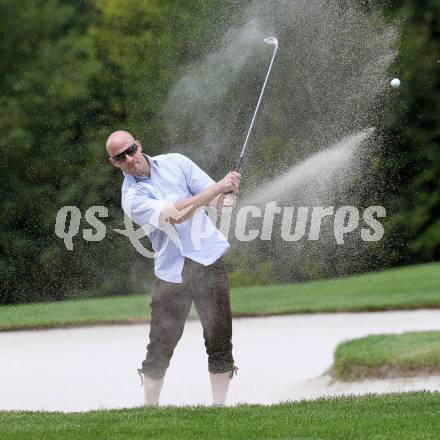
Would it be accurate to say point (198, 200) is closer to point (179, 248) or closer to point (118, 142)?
point (179, 248)

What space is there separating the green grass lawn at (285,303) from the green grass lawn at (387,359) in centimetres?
294

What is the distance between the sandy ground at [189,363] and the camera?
704 centimetres

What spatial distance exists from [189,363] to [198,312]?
2688mm

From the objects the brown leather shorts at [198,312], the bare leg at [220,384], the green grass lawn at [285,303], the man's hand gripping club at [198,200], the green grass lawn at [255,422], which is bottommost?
the green grass lawn at [255,422]

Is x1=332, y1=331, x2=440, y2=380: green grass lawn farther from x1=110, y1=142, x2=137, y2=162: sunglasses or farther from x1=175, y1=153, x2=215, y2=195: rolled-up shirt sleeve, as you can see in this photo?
x1=110, y1=142, x2=137, y2=162: sunglasses

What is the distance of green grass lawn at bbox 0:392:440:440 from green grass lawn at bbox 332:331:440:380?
1644mm

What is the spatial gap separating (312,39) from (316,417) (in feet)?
34.7

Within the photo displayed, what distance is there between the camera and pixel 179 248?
5402mm

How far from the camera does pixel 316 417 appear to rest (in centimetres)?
495

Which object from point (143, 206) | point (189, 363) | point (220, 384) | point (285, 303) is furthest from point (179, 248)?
point (285, 303)

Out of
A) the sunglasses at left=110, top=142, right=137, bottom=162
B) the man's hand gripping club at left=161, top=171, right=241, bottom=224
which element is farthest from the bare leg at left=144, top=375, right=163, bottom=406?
the sunglasses at left=110, top=142, right=137, bottom=162

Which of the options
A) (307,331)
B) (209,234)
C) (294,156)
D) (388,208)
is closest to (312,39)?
(294,156)

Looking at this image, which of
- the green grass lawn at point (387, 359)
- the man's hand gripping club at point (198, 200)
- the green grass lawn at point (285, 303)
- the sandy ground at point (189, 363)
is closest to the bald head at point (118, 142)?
the man's hand gripping club at point (198, 200)

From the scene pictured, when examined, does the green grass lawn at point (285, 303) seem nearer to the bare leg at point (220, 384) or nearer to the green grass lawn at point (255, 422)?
the bare leg at point (220, 384)
